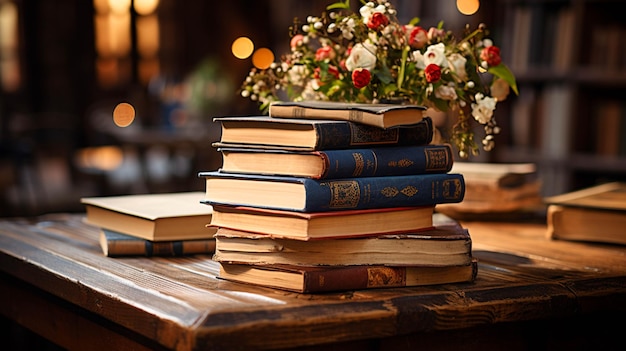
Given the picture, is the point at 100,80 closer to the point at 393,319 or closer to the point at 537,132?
the point at 537,132

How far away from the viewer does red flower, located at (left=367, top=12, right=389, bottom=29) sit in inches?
67.2

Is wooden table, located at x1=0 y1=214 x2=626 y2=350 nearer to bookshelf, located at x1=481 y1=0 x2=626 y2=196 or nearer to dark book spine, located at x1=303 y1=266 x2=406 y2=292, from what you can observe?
dark book spine, located at x1=303 y1=266 x2=406 y2=292

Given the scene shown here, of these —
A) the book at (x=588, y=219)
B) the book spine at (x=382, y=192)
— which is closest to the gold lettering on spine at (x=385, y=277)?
the book spine at (x=382, y=192)

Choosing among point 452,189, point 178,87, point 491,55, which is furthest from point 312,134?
point 178,87

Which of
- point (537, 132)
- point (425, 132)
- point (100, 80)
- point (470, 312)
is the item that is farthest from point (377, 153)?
point (100, 80)

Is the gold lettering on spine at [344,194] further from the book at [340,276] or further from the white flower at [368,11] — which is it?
the white flower at [368,11]

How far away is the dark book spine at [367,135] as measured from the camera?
140 cm

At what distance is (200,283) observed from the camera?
56.4 inches

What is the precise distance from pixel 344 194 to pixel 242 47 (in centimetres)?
1006

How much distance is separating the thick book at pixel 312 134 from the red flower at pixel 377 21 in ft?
0.83

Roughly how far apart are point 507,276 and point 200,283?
1.70 feet

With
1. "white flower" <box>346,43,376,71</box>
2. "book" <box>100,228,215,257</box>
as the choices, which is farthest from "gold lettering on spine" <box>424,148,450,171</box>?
"book" <box>100,228,215,257</box>

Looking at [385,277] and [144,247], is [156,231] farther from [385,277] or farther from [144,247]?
[385,277]

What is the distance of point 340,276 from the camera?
1377mm
